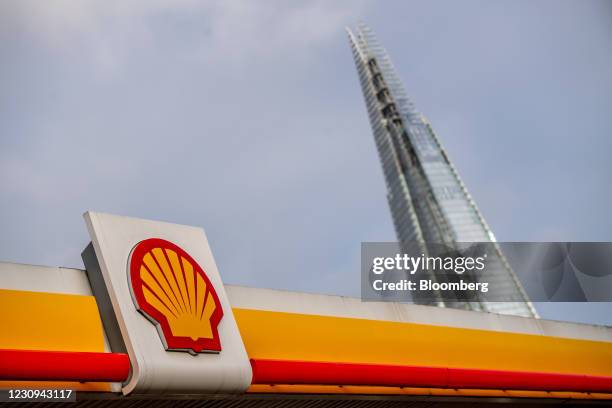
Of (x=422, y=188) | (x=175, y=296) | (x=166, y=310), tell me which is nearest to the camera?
(x=166, y=310)

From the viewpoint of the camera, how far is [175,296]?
9.38 metres

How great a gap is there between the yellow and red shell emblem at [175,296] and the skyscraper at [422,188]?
13758 cm

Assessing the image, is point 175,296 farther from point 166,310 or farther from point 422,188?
point 422,188

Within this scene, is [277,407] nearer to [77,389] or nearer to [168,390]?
[168,390]

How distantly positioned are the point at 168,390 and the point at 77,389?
1214 millimetres

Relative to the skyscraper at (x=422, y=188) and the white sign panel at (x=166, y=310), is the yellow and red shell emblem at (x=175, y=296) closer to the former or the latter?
the white sign panel at (x=166, y=310)

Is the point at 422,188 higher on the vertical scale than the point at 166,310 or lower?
higher

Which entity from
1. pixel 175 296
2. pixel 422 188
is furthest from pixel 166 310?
pixel 422 188

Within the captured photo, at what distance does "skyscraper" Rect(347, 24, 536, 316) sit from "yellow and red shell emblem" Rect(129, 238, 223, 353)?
137583 mm

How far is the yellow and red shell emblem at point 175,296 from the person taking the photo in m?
8.90

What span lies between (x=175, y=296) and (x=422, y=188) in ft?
503

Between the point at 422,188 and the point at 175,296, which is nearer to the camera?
the point at 175,296

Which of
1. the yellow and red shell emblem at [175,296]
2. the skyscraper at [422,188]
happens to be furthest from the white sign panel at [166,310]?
the skyscraper at [422,188]

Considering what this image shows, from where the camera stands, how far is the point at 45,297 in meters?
8.66
